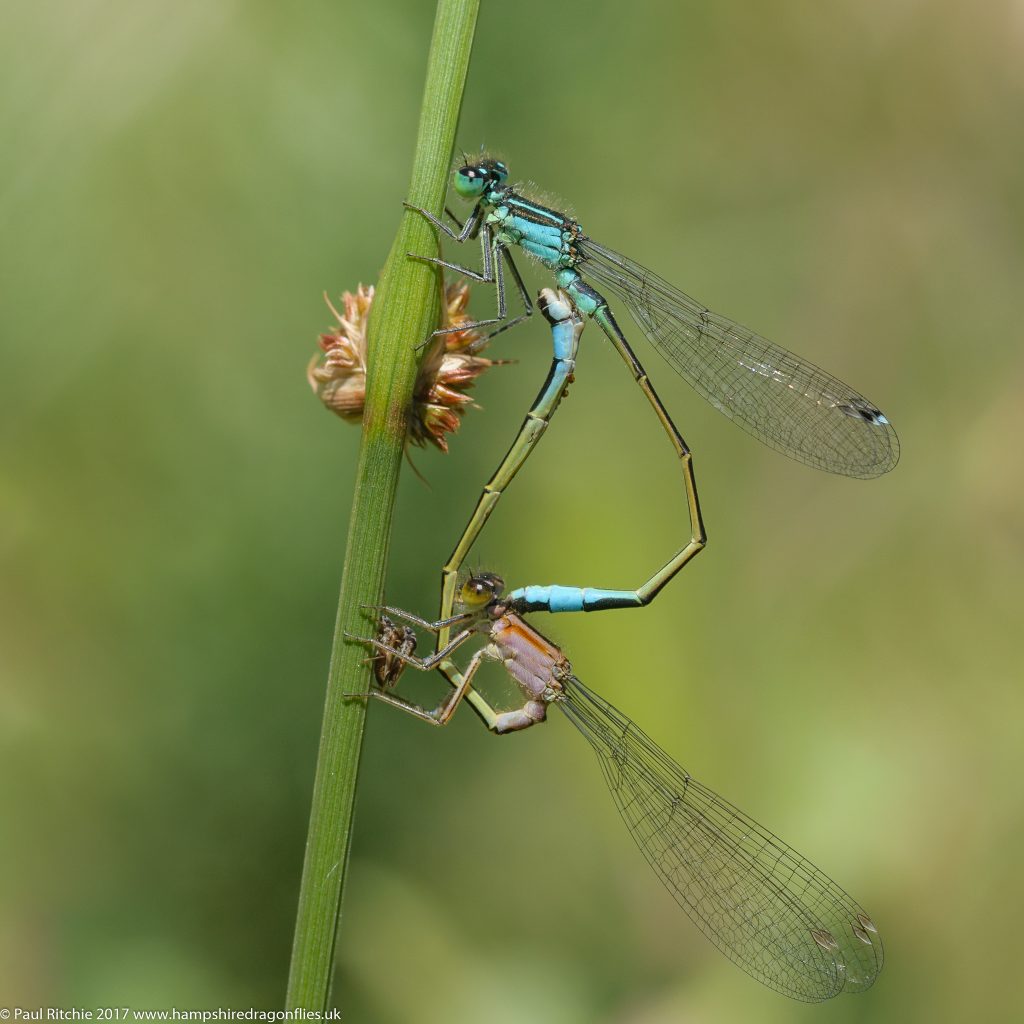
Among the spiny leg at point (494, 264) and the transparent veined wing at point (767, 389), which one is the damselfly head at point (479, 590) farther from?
the transparent veined wing at point (767, 389)

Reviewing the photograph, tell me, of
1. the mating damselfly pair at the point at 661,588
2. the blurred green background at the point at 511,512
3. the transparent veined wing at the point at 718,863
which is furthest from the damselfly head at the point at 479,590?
the transparent veined wing at the point at 718,863

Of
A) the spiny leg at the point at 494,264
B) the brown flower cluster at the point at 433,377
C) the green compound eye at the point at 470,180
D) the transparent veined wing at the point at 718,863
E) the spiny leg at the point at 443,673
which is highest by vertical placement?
the green compound eye at the point at 470,180

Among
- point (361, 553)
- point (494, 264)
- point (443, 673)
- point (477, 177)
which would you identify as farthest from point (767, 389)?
point (361, 553)

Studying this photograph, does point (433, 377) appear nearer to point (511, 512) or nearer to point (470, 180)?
point (470, 180)

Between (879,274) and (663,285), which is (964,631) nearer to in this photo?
(879,274)

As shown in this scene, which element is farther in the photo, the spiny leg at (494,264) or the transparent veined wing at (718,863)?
the transparent veined wing at (718,863)

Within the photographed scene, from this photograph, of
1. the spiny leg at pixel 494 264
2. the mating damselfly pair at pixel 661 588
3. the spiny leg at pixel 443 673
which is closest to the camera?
the spiny leg at pixel 443 673
